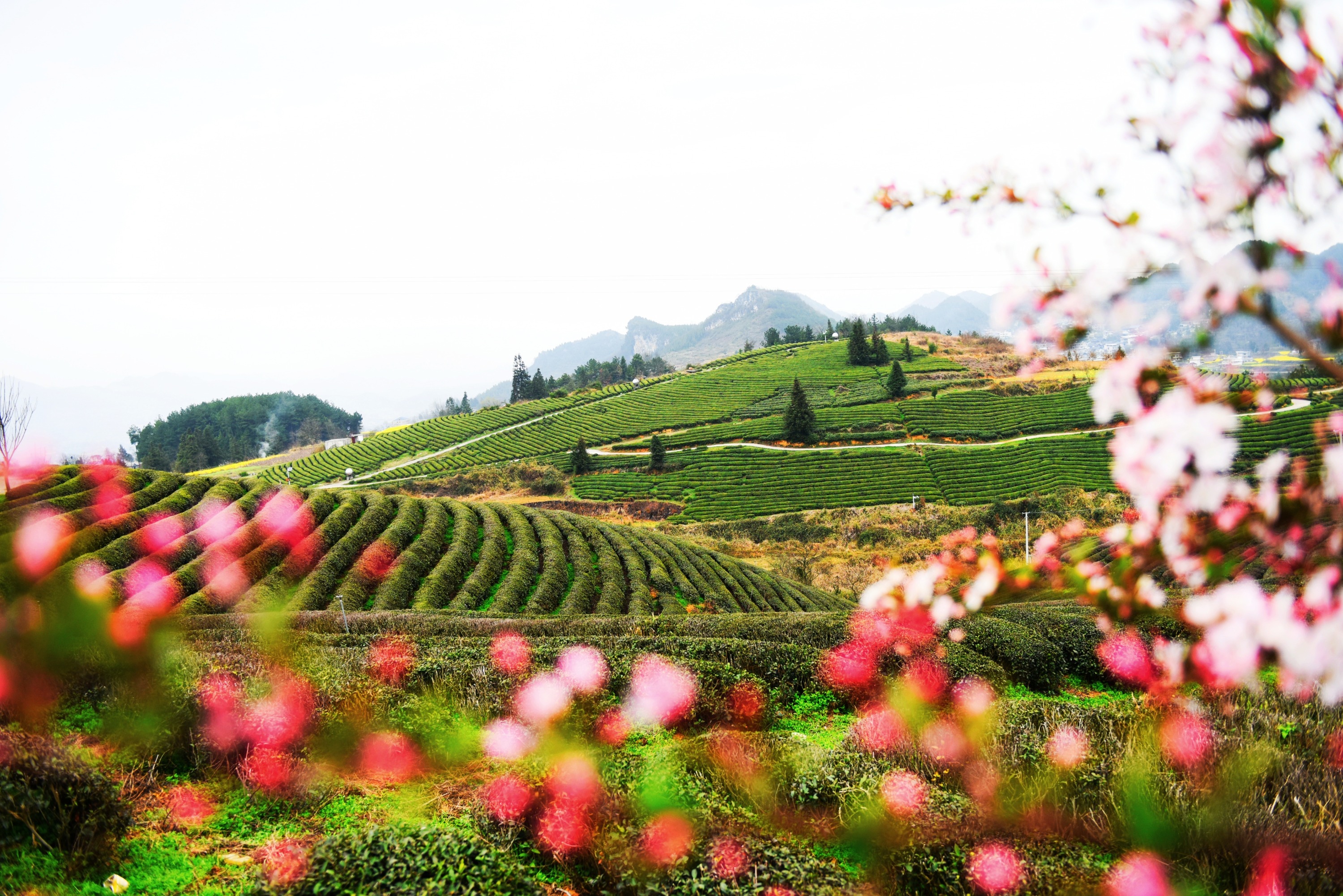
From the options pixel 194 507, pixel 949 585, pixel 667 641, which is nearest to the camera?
pixel 949 585

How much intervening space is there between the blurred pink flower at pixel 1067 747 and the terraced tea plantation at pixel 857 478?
4016 centimetres

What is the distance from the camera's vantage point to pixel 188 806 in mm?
4535

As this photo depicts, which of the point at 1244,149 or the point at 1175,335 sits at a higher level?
the point at 1244,149

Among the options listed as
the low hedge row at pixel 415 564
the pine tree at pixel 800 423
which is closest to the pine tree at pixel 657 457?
the pine tree at pixel 800 423

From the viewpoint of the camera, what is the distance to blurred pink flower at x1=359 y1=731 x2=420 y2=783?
5266mm

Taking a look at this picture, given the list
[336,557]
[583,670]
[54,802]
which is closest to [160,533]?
[336,557]

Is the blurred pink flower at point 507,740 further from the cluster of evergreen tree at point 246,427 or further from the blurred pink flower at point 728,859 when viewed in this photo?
the cluster of evergreen tree at point 246,427

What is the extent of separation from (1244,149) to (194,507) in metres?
23.3

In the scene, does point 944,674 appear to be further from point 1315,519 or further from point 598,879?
point 1315,519

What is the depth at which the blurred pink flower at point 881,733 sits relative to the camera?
5.46 metres

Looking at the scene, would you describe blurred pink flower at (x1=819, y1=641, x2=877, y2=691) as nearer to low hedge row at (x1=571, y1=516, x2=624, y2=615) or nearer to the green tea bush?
the green tea bush

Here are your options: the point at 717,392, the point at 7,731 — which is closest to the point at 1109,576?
the point at 7,731

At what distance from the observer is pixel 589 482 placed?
53969 mm

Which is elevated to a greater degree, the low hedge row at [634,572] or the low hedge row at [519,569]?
the low hedge row at [519,569]
